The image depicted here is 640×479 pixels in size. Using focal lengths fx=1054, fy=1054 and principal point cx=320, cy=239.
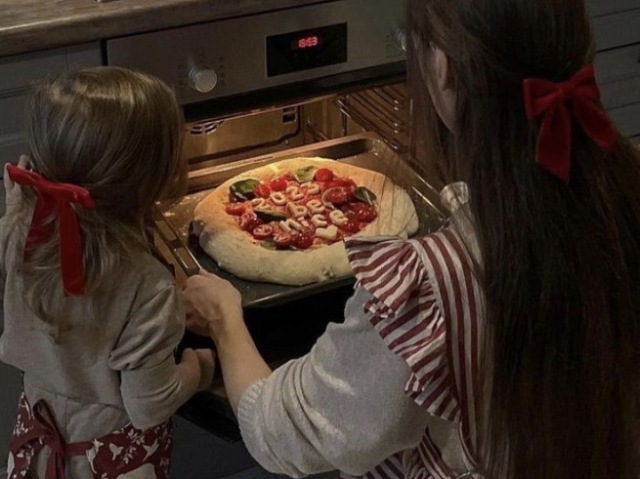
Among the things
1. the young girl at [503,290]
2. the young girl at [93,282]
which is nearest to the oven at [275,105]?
the young girl at [93,282]

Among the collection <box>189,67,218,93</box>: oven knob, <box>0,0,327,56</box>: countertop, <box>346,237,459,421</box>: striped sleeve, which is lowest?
<box>346,237,459,421</box>: striped sleeve

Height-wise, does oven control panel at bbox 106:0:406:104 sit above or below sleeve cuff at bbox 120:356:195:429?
above

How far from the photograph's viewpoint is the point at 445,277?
3.16 feet

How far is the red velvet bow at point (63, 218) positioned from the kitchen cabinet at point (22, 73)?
0.74 feet

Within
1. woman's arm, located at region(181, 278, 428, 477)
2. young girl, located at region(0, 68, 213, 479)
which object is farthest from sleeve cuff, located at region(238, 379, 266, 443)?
young girl, located at region(0, 68, 213, 479)

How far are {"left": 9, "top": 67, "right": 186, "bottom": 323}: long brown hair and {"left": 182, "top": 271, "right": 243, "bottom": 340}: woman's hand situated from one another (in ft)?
0.55

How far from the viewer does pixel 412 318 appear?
96 centimetres

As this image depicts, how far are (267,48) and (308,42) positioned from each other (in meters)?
0.07

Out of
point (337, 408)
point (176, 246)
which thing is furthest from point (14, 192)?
point (337, 408)

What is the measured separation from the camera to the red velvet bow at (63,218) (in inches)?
45.6

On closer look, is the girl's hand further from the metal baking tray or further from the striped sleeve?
the striped sleeve

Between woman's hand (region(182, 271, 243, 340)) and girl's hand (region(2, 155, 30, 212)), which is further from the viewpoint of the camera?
woman's hand (region(182, 271, 243, 340))

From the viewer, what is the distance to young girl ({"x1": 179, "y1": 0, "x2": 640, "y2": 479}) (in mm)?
899

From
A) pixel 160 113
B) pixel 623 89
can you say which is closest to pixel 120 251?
pixel 160 113
